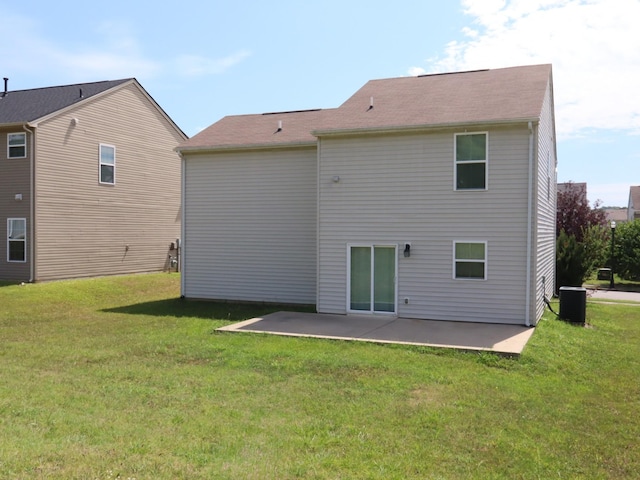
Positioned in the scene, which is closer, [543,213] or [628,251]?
[543,213]

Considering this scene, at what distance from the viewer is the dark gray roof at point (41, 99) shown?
62.2ft

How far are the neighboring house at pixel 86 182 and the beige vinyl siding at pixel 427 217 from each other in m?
10.5

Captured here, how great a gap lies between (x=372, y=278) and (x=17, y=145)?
13293 mm

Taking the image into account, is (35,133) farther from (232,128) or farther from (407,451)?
(407,451)

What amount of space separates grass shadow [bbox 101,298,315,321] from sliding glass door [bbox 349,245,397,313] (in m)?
1.62

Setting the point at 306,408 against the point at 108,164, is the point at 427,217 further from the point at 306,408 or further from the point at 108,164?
the point at 108,164

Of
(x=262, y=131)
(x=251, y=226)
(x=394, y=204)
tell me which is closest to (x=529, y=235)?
(x=394, y=204)

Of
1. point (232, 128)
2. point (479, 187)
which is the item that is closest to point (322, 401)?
point (479, 187)

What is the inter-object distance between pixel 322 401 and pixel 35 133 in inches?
623

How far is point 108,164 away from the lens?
20812 mm

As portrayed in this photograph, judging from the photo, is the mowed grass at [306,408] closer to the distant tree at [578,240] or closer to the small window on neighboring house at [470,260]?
the small window on neighboring house at [470,260]

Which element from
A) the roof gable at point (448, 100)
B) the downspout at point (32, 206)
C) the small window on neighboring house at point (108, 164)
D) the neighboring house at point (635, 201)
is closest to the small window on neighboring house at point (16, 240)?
the downspout at point (32, 206)

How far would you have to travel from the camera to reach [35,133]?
711 inches

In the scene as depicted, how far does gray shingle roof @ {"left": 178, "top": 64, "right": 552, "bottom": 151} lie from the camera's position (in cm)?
1214
